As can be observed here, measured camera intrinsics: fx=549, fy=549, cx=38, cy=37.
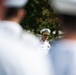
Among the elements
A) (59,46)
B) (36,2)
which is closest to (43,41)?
(59,46)

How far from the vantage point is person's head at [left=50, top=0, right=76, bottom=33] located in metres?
3.20

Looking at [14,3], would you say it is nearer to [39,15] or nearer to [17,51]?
[17,51]

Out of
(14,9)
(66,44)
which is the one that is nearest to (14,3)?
(14,9)

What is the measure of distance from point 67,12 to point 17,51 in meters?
0.58

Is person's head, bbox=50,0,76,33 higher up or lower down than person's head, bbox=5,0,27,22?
higher up

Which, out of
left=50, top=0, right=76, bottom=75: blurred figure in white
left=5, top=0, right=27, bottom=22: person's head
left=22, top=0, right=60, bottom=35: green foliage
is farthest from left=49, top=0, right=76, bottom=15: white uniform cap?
left=22, top=0, right=60, bottom=35: green foliage

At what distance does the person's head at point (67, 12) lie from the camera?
3.20 meters

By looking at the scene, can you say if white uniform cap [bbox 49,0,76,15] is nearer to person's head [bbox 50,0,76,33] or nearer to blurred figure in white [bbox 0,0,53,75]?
person's head [bbox 50,0,76,33]

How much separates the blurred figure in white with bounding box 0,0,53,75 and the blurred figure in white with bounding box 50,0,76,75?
14.2 inches

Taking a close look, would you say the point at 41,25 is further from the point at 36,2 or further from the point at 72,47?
the point at 72,47

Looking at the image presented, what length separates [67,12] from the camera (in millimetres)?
3270

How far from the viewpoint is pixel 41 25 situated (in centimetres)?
3253

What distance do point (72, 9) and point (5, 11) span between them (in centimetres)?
47

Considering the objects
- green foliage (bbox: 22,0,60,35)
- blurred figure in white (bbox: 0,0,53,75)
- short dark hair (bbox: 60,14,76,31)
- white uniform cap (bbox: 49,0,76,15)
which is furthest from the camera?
green foliage (bbox: 22,0,60,35)
